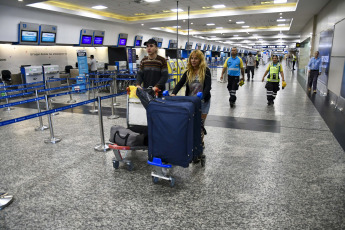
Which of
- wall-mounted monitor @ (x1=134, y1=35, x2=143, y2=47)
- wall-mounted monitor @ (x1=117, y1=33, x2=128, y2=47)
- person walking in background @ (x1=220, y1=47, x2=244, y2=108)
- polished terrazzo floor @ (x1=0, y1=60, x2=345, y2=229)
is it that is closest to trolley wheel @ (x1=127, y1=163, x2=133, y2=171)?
polished terrazzo floor @ (x1=0, y1=60, x2=345, y2=229)

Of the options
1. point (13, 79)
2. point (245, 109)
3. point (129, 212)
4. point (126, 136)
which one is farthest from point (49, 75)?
point (129, 212)

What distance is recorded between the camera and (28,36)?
418 inches

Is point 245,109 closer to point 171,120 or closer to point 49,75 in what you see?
point 171,120

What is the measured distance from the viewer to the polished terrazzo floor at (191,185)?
7.54 ft

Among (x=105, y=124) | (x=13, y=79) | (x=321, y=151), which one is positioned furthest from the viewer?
(x=13, y=79)

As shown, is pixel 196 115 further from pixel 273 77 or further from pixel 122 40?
pixel 122 40

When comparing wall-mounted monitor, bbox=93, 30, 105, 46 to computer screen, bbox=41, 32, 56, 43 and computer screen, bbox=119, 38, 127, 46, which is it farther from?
computer screen, bbox=41, 32, 56, 43

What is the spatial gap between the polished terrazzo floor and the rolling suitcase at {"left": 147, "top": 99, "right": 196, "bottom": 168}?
41cm

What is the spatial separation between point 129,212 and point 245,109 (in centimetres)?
535

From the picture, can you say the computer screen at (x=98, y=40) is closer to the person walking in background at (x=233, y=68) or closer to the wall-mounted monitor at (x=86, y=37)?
the wall-mounted monitor at (x=86, y=37)

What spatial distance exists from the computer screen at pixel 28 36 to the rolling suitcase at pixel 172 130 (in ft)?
33.5

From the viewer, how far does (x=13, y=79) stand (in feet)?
34.1

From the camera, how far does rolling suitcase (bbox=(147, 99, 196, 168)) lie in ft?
8.59

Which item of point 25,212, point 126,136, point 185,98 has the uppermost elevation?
point 185,98
